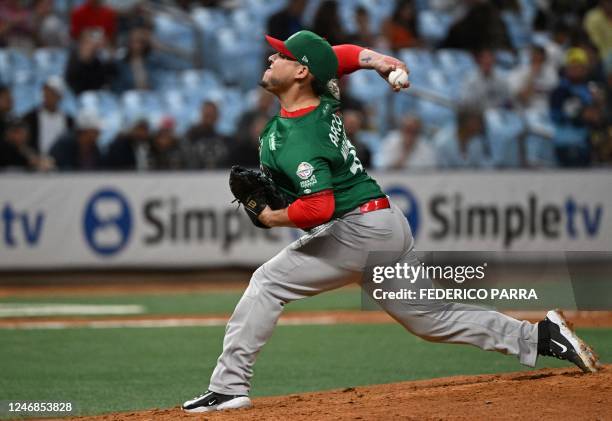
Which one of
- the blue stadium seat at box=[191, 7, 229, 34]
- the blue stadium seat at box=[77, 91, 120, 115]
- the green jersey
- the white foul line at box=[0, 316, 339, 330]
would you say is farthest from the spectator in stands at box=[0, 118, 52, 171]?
the green jersey

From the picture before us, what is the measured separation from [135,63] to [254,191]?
32.8 ft

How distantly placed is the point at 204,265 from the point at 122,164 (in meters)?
1.69

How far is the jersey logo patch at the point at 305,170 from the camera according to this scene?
5.21 meters

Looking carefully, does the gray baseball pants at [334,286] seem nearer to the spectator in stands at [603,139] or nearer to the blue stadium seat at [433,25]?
the spectator in stands at [603,139]

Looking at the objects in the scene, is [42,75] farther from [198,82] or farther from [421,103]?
[421,103]

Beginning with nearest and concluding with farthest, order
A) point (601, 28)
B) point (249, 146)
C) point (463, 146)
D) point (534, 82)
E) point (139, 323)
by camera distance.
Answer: point (139, 323) → point (249, 146) → point (463, 146) → point (534, 82) → point (601, 28)

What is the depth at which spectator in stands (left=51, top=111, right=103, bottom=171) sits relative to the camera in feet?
43.7

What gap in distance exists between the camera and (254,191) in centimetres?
536

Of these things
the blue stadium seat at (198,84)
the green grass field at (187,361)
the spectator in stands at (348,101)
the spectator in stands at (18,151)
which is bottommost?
the green grass field at (187,361)

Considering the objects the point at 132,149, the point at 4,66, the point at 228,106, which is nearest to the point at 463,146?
the point at 228,106

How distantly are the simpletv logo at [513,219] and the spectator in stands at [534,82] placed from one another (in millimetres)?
2219

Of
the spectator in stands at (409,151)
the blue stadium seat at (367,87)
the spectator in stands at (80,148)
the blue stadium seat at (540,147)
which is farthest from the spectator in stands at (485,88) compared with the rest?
the spectator in stands at (80,148)

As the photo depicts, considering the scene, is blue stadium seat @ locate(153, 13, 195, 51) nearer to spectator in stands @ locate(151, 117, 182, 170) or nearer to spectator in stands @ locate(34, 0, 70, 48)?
spectator in stands @ locate(34, 0, 70, 48)

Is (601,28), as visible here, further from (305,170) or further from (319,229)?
(305,170)
